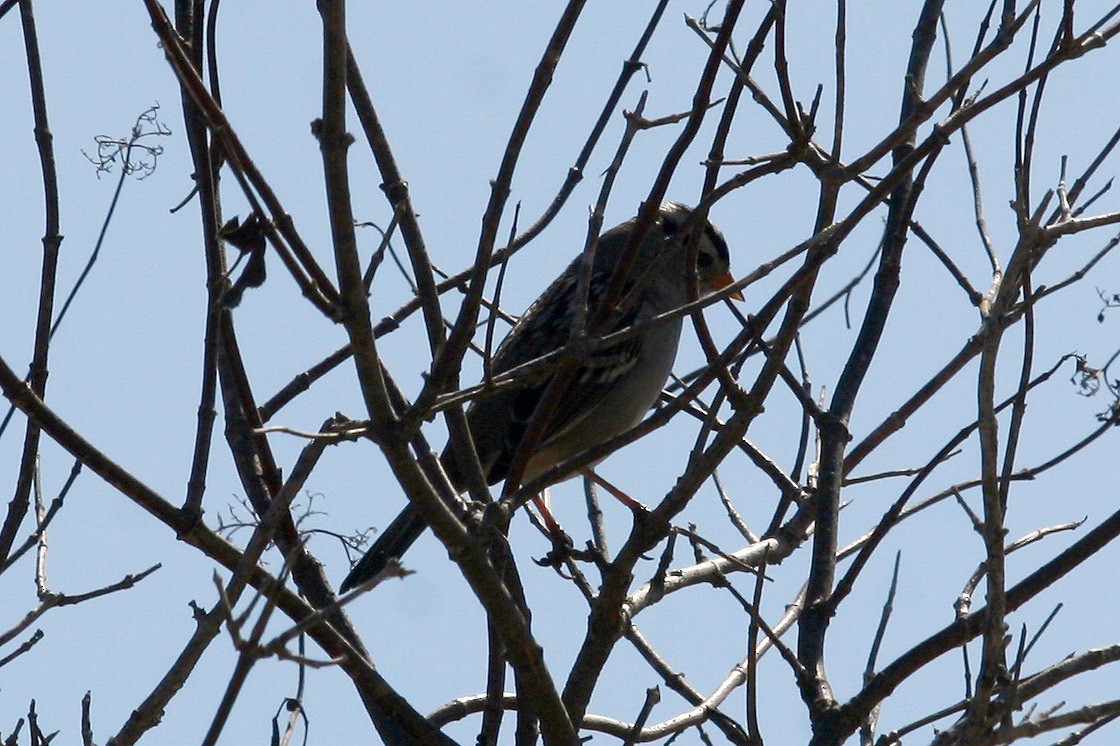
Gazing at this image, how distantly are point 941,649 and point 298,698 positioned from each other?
5.25 feet

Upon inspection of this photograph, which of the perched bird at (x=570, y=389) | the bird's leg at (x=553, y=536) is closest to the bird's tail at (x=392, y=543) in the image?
the perched bird at (x=570, y=389)

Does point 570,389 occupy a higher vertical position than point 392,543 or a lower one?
higher

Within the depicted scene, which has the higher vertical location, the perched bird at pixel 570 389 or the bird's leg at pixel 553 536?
the perched bird at pixel 570 389

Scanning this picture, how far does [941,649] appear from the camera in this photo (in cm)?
366

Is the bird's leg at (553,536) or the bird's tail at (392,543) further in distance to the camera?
the bird's tail at (392,543)

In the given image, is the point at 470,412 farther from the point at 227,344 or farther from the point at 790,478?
the point at 227,344

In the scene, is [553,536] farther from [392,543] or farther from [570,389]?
[570,389]

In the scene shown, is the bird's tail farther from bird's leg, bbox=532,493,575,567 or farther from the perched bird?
bird's leg, bbox=532,493,575,567

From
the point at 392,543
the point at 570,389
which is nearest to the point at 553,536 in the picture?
the point at 392,543

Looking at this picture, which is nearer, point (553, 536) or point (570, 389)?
point (553, 536)

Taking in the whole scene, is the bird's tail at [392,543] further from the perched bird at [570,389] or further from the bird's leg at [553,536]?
the bird's leg at [553,536]

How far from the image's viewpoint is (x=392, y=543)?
223 inches

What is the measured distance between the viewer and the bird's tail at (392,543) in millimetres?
5625

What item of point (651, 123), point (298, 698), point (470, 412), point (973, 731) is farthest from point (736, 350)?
point (470, 412)
